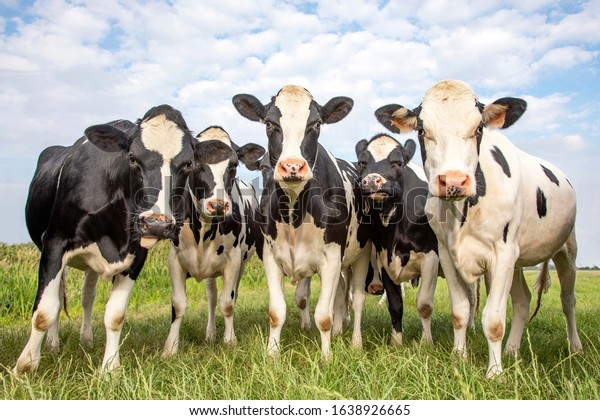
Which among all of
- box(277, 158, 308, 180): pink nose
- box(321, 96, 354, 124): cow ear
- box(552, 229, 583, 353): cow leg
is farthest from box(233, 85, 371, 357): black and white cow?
box(552, 229, 583, 353): cow leg

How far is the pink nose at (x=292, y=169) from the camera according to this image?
4.77m

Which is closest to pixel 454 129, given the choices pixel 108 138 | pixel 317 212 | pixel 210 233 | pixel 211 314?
A: pixel 317 212

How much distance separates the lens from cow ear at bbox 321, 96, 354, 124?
5895 mm

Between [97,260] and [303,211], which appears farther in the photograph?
[303,211]

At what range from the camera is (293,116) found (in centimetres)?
535

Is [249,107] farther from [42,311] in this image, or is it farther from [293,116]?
[42,311]

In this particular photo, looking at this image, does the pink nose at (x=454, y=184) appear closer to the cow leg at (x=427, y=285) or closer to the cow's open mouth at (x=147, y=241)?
the cow leg at (x=427, y=285)

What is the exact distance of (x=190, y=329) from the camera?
7.80 metres

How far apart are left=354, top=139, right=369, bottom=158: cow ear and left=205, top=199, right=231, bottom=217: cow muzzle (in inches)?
90.8

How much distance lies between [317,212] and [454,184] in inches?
71.2

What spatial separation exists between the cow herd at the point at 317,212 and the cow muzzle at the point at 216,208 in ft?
0.06

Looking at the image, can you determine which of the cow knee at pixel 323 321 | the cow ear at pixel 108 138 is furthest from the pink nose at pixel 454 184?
the cow ear at pixel 108 138
